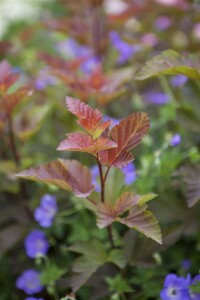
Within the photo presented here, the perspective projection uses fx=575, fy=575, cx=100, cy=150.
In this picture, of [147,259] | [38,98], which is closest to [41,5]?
[38,98]

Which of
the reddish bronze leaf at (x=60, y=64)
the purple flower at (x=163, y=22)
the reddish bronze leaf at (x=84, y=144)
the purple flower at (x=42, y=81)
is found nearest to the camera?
the reddish bronze leaf at (x=84, y=144)

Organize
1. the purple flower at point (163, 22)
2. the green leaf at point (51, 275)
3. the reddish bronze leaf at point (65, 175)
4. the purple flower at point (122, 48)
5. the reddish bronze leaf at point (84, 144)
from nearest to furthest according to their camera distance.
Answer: the reddish bronze leaf at point (84, 144) → the reddish bronze leaf at point (65, 175) → the green leaf at point (51, 275) → the purple flower at point (122, 48) → the purple flower at point (163, 22)

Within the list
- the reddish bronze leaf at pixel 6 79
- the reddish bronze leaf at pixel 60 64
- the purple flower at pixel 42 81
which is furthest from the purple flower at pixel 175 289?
the purple flower at pixel 42 81

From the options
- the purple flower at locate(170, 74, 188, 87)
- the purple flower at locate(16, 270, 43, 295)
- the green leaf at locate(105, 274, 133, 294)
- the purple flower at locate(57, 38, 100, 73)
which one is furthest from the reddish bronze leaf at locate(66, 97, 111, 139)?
the purple flower at locate(170, 74, 188, 87)

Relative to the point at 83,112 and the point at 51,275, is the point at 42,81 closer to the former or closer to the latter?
the point at 51,275

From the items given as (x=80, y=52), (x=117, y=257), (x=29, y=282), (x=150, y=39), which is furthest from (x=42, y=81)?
(x=117, y=257)

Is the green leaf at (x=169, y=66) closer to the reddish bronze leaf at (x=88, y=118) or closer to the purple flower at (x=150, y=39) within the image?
the reddish bronze leaf at (x=88, y=118)

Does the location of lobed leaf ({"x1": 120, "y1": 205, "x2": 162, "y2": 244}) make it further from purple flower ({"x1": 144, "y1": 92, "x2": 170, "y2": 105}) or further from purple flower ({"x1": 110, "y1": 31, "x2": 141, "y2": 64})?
purple flower ({"x1": 110, "y1": 31, "x2": 141, "y2": 64})
